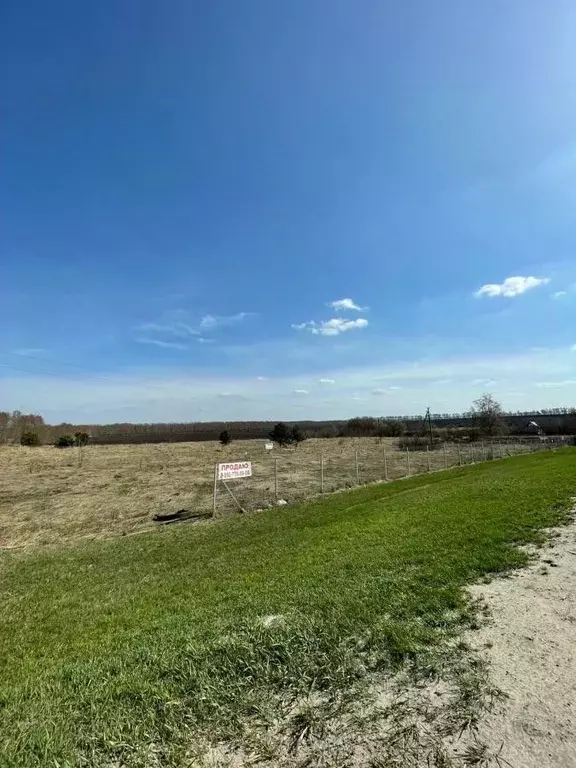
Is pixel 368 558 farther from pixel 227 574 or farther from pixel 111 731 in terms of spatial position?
pixel 111 731

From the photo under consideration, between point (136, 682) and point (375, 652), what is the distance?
200 centimetres

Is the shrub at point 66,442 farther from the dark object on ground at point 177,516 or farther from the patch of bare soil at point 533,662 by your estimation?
the patch of bare soil at point 533,662

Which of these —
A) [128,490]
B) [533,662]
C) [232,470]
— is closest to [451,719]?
[533,662]

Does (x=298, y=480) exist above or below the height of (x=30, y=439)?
below

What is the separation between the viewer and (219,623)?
5.00 m

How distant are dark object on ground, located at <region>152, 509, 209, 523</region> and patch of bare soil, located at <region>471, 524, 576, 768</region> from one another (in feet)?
43.0

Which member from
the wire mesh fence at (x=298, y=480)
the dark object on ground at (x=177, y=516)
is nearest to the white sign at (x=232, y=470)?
the wire mesh fence at (x=298, y=480)

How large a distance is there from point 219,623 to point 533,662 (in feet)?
10.1

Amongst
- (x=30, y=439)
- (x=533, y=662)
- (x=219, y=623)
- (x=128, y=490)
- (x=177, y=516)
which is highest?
(x=30, y=439)

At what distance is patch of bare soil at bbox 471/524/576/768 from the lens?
274 centimetres

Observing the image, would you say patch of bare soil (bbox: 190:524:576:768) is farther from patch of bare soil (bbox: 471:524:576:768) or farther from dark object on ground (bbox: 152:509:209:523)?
dark object on ground (bbox: 152:509:209:523)

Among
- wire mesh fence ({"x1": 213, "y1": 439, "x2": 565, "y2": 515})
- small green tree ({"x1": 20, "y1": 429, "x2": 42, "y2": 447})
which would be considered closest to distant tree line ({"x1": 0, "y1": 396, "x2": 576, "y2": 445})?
small green tree ({"x1": 20, "y1": 429, "x2": 42, "y2": 447})

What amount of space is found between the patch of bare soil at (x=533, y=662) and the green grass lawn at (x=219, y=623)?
0.41 m

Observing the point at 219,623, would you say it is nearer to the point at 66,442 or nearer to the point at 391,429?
the point at 66,442
